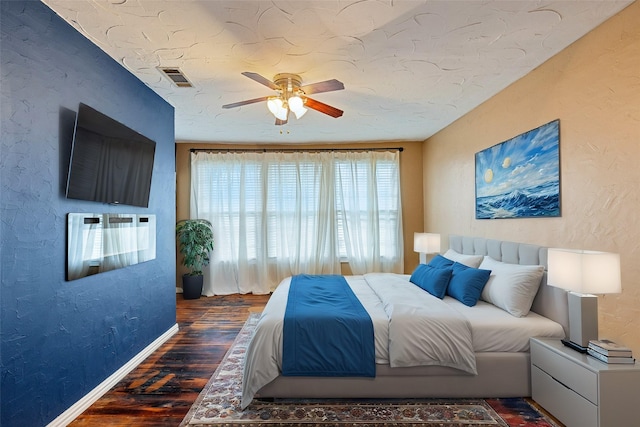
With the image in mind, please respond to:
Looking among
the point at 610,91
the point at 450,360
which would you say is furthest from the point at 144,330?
the point at 610,91

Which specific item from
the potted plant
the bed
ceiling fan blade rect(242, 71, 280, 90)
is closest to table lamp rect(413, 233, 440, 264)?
the bed

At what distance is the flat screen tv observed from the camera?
2205 mm

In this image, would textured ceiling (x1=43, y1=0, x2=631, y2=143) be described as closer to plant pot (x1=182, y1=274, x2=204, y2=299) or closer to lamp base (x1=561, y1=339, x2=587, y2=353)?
lamp base (x1=561, y1=339, x2=587, y2=353)

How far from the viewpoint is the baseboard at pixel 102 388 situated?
2.10 m

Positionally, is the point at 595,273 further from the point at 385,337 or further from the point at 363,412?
the point at 363,412

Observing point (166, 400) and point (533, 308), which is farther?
point (533, 308)

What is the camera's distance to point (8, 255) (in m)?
1.73

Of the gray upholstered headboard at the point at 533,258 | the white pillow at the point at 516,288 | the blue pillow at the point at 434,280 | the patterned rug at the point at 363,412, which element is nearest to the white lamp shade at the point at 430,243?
the gray upholstered headboard at the point at 533,258

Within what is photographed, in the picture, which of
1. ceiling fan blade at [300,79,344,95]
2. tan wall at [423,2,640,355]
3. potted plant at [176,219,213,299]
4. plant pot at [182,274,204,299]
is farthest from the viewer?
plant pot at [182,274,204,299]

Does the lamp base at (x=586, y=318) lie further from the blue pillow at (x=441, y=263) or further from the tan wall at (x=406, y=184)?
the tan wall at (x=406, y=184)

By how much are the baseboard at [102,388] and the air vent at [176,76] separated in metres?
2.62

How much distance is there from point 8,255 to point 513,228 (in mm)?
3931

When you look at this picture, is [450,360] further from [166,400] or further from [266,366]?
[166,400]

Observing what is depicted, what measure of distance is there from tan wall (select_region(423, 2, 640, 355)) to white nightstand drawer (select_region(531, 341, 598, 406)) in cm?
47
